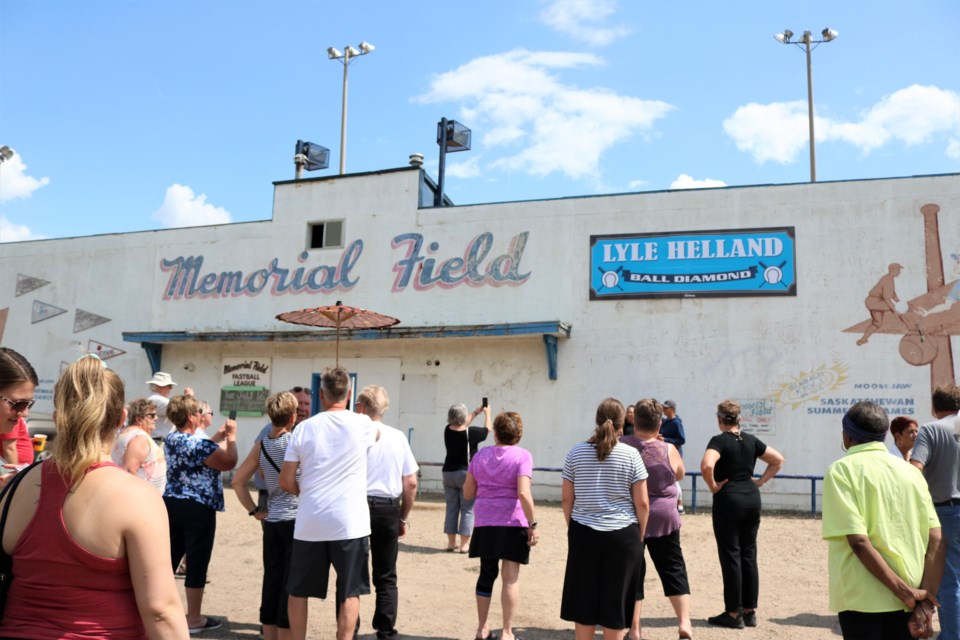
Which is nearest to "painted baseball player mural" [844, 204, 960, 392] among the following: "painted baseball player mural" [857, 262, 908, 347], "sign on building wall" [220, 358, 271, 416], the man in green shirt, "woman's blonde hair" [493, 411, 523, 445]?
"painted baseball player mural" [857, 262, 908, 347]

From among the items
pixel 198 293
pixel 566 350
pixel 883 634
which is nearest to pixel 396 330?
pixel 566 350

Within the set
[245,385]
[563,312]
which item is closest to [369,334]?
[245,385]

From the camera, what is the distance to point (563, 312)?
14.5 metres

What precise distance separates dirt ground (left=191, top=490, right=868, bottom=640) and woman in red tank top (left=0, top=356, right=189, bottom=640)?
162 inches

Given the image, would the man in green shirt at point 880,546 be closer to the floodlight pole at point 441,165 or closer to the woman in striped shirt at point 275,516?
the woman in striped shirt at point 275,516

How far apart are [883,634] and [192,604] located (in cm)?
480

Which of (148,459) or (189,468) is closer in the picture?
(148,459)

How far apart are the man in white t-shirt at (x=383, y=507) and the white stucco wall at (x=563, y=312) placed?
8.82 metres

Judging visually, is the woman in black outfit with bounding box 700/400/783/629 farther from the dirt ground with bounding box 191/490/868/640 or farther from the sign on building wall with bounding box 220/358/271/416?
the sign on building wall with bounding box 220/358/271/416

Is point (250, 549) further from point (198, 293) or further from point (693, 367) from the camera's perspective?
point (198, 293)

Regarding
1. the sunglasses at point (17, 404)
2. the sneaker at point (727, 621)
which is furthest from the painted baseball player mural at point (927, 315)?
the sunglasses at point (17, 404)

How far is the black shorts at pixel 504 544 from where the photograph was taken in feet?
19.2

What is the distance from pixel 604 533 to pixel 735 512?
6.46 ft

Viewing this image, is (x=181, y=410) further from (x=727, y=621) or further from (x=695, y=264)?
(x=695, y=264)
